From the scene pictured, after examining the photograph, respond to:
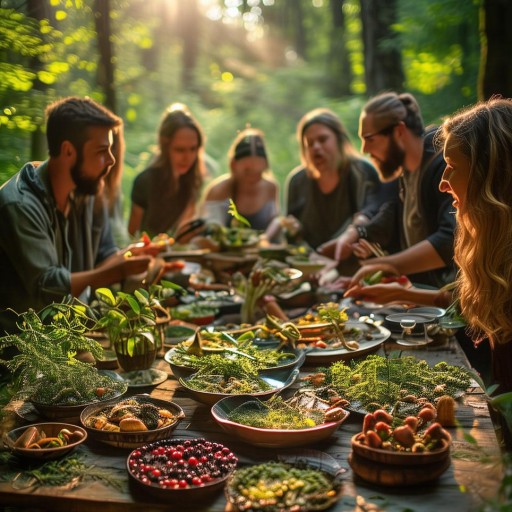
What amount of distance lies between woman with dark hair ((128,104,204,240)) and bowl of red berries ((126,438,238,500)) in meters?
3.92

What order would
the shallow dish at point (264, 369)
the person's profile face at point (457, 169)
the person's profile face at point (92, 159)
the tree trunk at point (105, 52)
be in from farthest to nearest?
the tree trunk at point (105, 52)
the person's profile face at point (92, 159)
the shallow dish at point (264, 369)
the person's profile face at point (457, 169)

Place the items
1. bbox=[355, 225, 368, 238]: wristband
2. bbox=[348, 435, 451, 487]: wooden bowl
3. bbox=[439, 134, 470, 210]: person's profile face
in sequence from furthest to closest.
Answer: bbox=[355, 225, 368, 238]: wristband < bbox=[439, 134, 470, 210]: person's profile face < bbox=[348, 435, 451, 487]: wooden bowl

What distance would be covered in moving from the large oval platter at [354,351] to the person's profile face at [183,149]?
2.93 metres

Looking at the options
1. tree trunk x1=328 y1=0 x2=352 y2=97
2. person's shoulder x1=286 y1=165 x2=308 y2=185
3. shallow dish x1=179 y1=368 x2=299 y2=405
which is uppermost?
tree trunk x1=328 y1=0 x2=352 y2=97

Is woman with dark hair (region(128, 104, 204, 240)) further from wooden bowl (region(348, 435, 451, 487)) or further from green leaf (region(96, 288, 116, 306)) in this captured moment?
wooden bowl (region(348, 435, 451, 487))

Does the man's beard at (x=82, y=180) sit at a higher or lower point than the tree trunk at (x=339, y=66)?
lower

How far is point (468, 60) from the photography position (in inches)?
327

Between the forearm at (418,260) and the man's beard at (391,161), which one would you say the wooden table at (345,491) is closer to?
the forearm at (418,260)

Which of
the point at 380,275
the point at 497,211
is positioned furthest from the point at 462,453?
the point at 380,275

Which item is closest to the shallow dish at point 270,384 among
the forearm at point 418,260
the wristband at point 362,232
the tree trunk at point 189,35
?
the forearm at point 418,260

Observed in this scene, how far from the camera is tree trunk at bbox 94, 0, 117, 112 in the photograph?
23.2 ft

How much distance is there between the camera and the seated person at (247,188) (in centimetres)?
607

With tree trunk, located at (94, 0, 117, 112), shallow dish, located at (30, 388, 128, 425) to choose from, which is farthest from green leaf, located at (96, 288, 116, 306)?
tree trunk, located at (94, 0, 117, 112)

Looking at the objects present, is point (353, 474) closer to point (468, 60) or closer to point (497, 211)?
point (497, 211)
